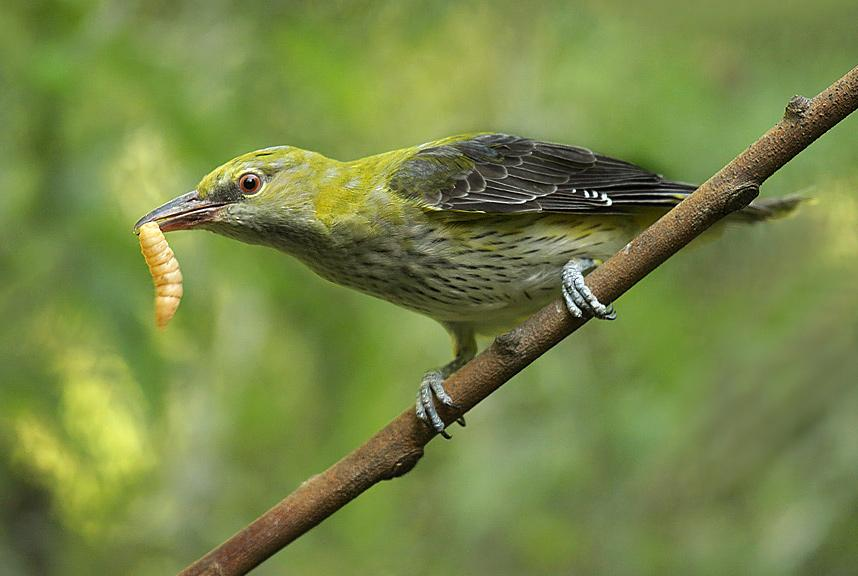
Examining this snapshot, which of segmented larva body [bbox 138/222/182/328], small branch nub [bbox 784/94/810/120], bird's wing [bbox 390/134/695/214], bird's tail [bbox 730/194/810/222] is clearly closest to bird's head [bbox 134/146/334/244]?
segmented larva body [bbox 138/222/182/328]

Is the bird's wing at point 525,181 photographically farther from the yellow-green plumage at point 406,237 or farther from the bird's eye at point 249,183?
the bird's eye at point 249,183

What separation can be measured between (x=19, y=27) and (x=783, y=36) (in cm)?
300

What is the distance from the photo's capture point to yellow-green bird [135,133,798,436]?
361cm

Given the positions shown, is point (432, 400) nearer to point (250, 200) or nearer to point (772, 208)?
point (250, 200)

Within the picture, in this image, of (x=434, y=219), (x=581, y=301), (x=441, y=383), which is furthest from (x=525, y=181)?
(x=581, y=301)

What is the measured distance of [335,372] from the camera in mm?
4523

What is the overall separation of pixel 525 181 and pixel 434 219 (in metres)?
0.40

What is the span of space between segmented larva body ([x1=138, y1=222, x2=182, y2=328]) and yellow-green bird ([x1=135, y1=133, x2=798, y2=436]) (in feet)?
0.74

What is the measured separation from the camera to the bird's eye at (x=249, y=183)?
142 inches

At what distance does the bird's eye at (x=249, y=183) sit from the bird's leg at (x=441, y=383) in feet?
2.92

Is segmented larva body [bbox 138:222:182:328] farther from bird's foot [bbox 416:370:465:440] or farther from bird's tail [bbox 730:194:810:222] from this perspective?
bird's tail [bbox 730:194:810:222]

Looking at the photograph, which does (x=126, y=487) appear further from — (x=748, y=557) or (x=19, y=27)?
(x=748, y=557)

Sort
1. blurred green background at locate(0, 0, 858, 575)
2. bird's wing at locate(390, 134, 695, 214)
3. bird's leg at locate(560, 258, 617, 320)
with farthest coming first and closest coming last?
blurred green background at locate(0, 0, 858, 575) < bird's wing at locate(390, 134, 695, 214) < bird's leg at locate(560, 258, 617, 320)

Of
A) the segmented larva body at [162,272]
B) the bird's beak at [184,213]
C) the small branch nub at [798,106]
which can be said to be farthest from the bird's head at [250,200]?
the small branch nub at [798,106]
